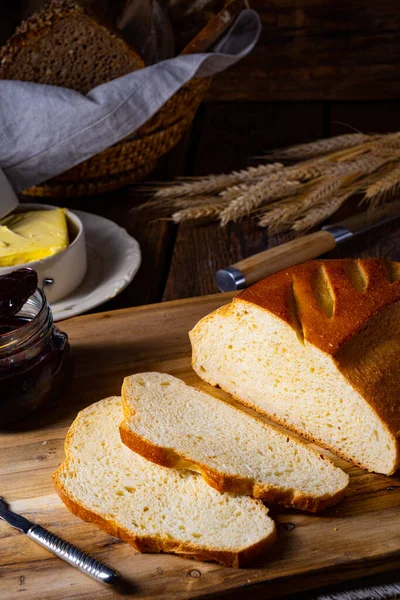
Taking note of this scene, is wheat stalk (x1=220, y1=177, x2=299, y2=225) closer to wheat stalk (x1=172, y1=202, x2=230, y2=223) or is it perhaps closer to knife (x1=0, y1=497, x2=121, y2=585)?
wheat stalk (x1=172, y1=202, x2=230, y2=223)

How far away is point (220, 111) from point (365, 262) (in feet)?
9.20

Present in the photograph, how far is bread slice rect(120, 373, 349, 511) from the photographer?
211 centimetres

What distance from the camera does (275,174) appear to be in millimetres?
3709

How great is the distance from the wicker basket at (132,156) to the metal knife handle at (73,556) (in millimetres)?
2144

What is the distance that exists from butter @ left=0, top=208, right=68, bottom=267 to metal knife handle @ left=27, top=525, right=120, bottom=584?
A: 1.19m

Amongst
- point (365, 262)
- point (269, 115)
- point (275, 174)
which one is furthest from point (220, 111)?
point (365, 262)

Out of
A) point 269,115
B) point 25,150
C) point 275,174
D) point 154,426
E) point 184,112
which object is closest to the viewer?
point 154,426

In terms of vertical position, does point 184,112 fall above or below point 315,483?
above

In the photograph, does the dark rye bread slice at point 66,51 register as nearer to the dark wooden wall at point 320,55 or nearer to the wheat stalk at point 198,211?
the wheat stalk at point 198,211

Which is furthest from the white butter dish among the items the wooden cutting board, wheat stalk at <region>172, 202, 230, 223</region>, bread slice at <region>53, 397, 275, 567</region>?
bread slice at <region>53, 397, 275, 567</region>

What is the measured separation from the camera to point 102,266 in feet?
11.0

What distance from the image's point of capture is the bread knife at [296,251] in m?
3.08

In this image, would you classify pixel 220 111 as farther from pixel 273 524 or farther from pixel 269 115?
pixel 273 524

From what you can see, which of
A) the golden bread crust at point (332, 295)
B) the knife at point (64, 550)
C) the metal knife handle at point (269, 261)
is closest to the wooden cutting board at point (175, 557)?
the knife at point (64, 550)
